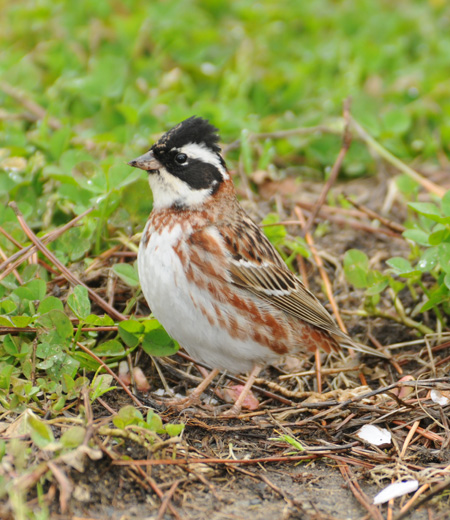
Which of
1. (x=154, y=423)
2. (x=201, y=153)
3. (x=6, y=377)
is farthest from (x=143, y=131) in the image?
(x=154, y=423)

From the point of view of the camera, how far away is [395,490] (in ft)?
12.1

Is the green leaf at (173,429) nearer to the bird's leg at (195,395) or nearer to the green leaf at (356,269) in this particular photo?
the bird's leg at (195,395)

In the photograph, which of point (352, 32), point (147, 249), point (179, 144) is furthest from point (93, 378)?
point (352, 32)

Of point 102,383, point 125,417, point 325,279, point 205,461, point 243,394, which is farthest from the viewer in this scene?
point 325,279

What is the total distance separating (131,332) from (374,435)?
1560mm

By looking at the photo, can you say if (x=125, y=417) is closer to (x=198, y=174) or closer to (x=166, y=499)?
(x=166, y=499)

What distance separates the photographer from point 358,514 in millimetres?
3535

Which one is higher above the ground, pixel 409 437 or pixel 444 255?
pixel 444 255

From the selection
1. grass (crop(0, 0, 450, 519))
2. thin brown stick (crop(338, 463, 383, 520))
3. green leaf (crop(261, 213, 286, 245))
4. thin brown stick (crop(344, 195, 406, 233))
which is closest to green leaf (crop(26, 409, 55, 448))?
grass (crop(0, 0, 450, 519))

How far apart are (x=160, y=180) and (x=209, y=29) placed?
4683mm

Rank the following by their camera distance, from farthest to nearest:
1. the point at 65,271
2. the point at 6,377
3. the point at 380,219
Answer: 1. the point at 380,219
2. the point at 65,271
3. the point at 6,377

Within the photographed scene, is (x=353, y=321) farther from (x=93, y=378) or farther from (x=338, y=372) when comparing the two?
(x=93, y=378)

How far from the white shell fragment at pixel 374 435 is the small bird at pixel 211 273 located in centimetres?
72

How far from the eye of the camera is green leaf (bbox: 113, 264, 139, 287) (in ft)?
15.7
